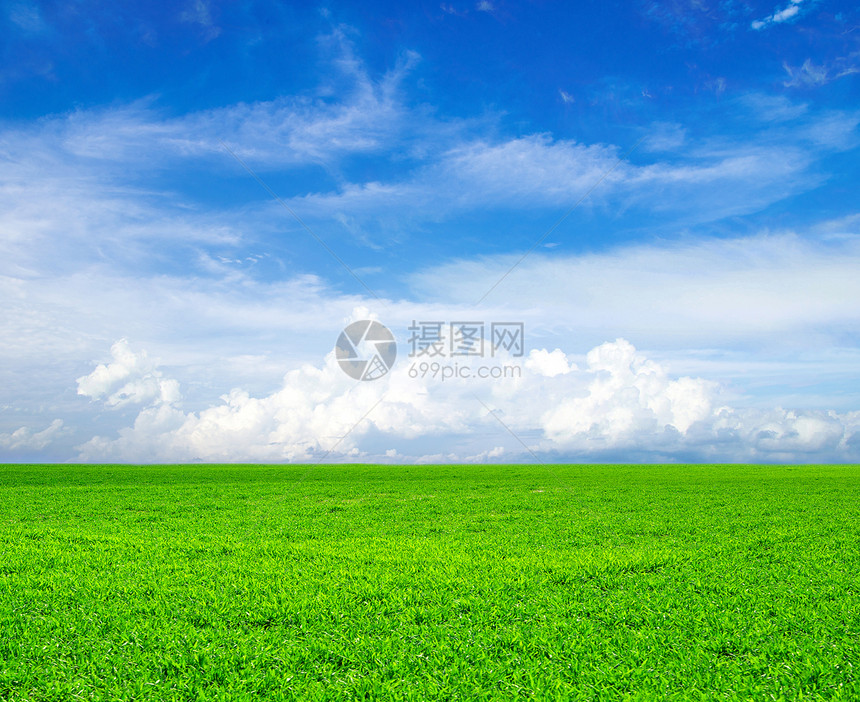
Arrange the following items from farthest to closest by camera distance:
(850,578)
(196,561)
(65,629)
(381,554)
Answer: (381,554)
(196,561)
(850,578)
(65,629)

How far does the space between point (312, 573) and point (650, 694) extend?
18.6ft

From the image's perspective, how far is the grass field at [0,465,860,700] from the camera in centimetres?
552

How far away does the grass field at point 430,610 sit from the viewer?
5.52 metres

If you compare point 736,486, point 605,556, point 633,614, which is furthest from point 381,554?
point 736,486

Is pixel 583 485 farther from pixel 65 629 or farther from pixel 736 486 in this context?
pixel 65 629

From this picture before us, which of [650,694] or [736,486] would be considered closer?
[650,694]

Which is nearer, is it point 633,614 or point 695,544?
point 633,614

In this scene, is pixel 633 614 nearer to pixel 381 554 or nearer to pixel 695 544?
pixel 381 554

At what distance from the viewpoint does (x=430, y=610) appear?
23.9 feet

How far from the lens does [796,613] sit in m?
7.30

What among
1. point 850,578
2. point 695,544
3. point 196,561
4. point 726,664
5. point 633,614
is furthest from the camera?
point 695,544

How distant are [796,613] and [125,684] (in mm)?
8076

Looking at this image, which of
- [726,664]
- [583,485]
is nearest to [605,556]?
[726,664]

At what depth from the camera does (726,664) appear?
585cm
